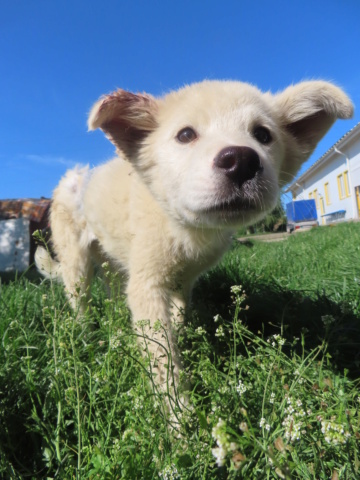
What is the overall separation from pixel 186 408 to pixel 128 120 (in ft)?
6.46

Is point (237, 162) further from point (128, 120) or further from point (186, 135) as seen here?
point (128, 120)

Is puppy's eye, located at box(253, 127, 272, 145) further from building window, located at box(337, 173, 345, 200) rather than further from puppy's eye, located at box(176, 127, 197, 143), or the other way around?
building window, located at box(337, 173, 345, 200)

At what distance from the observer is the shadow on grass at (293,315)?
7.68 feet

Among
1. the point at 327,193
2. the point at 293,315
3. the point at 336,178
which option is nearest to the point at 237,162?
the point at 293,315

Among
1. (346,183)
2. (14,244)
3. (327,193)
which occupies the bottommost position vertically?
(14,244)

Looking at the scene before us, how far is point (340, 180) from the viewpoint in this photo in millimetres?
25734

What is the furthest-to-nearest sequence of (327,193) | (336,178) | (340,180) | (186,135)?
(327,193) → (336,178) → (340,180) → (186,135)

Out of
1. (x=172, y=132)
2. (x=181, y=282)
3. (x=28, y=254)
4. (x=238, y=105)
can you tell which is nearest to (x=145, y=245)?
(x=181, y=282)

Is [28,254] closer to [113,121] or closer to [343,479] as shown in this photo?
[113,121]

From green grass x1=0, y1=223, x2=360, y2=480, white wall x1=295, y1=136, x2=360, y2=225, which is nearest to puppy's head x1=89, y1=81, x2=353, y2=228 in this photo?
green grass x1=0, y1=223, x2=360, y2=480

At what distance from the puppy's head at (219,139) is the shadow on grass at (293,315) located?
0.72 meters

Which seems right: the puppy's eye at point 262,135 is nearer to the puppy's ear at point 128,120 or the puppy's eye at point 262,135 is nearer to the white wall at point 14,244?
the puppy's ear at point 128,120

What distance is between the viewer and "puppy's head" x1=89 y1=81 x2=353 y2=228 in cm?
201

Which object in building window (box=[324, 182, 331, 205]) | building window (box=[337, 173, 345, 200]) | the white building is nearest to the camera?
the white building
